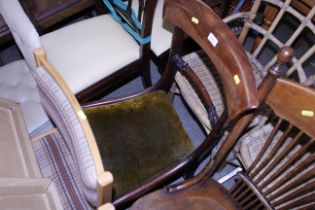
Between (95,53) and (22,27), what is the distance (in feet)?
1.14

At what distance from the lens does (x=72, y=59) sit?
1360 millimetres

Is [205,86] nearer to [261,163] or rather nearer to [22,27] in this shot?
[261,163]

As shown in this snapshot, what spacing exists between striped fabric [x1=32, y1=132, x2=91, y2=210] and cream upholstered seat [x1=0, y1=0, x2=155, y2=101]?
27 centimetres

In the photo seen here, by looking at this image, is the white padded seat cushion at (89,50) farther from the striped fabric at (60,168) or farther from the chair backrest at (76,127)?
the chair backrest at (76,127)

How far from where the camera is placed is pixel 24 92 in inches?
53.0

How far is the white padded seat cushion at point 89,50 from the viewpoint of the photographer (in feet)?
4.35

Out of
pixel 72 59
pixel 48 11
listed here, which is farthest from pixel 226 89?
pixel 48 11

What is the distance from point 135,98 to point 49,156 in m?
0.40

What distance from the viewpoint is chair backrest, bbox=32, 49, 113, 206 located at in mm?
684

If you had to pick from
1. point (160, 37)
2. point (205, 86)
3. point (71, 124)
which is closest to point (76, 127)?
point (71, 124)

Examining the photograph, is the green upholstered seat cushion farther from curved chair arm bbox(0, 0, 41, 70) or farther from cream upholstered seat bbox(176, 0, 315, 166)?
curved chair arm bbox(0, 0, 41, 70)

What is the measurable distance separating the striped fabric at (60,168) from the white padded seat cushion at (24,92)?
6.8 inches

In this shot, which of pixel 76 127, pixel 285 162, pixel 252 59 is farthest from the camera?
pixel 252 59

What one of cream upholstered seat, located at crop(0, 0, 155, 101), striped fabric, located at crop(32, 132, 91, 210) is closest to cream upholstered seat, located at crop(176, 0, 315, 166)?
cream upholstered seat, located at crop(0, 0, 155, 101)
